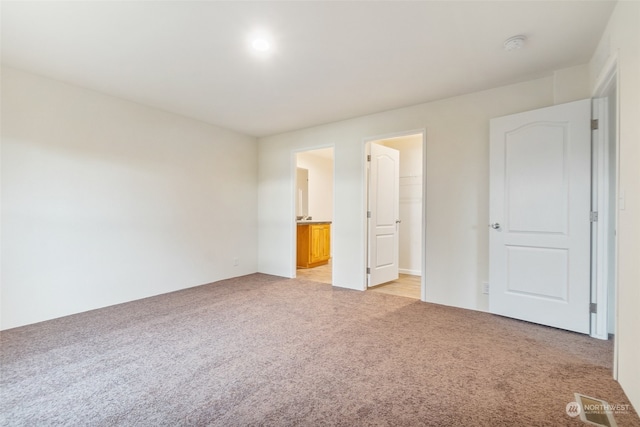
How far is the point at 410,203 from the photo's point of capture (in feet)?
17.8

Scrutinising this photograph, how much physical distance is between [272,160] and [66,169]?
281cm

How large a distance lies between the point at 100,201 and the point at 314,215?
461 cm

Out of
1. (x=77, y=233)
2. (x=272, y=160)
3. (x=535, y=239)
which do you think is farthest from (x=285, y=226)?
(x=535, y=239)

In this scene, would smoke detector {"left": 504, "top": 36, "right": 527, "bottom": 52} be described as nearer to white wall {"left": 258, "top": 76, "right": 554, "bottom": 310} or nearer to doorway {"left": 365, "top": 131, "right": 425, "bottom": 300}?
white wall {"left": 258, "top": 76, "right": 554, "bottom": 310}

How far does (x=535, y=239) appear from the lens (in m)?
2.78

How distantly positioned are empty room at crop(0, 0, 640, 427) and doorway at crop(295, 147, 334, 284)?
130cm

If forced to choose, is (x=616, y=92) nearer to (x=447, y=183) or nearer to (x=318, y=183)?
(x=447, y=183)

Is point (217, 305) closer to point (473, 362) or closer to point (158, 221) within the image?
point (158, 221)

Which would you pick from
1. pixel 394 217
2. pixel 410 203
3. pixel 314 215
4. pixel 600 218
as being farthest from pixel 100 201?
pixel 600 218

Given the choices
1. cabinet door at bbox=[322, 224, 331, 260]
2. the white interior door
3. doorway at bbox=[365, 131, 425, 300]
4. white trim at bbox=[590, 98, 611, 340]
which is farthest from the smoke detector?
cabinet door at bbox=[322, 224, 331, 260]

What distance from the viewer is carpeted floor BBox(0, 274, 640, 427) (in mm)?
1565

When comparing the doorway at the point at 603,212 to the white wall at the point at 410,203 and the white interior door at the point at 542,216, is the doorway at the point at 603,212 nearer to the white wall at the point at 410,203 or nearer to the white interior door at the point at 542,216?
the white interior door at the point at 542,216

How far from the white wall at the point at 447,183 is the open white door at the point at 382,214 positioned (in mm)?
170

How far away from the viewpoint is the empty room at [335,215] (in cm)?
174
